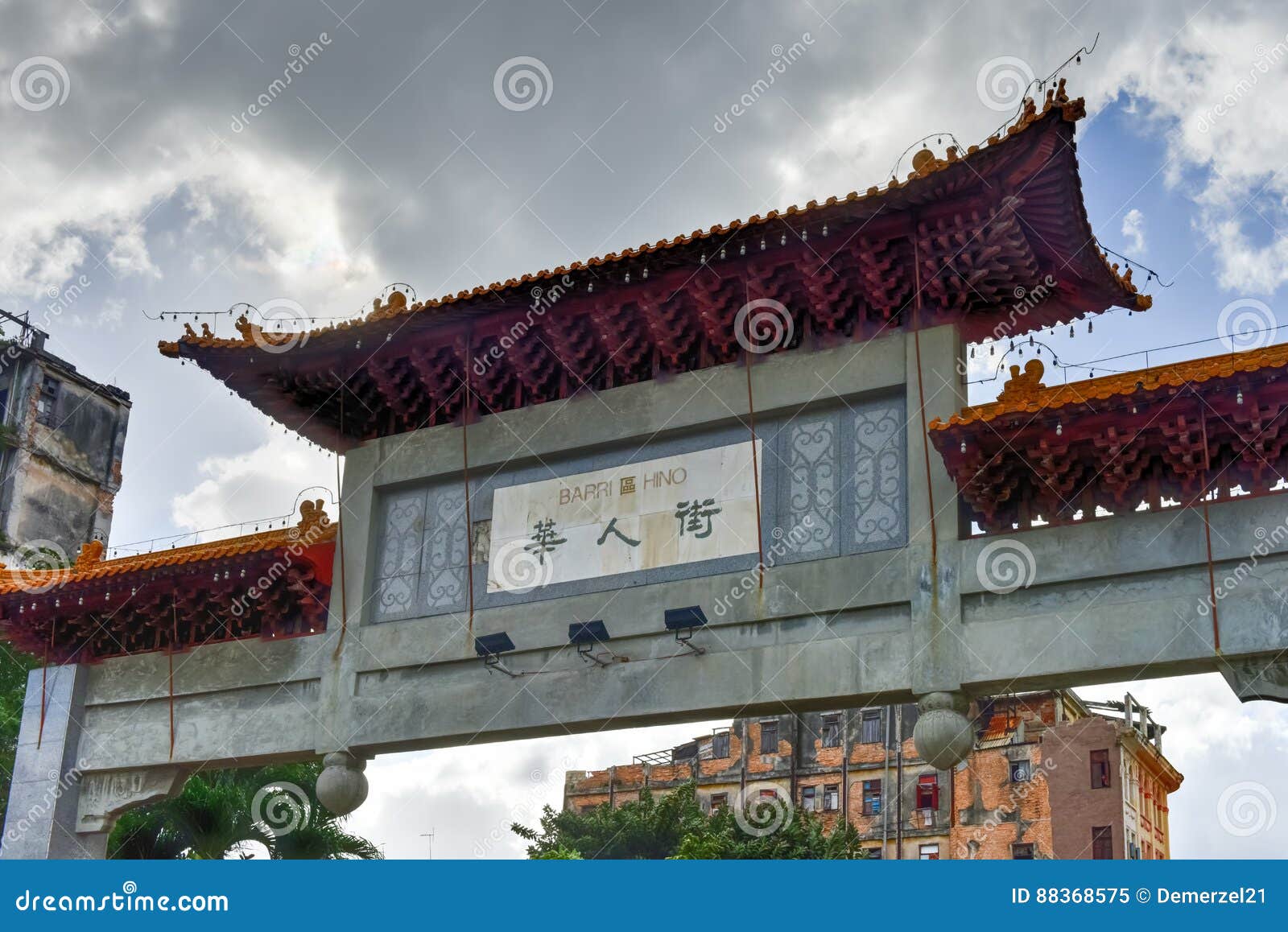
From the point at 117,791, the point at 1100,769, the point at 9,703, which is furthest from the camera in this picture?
the point at 1100,769

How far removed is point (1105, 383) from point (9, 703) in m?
18.1

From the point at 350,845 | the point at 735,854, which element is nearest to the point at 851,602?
the point at 350,845

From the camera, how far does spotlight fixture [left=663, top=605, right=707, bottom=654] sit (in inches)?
427

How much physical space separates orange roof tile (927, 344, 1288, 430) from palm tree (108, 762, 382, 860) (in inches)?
429

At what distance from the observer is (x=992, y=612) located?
10055 mm

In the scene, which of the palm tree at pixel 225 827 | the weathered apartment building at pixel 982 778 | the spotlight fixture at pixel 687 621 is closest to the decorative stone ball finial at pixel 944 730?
the spotlight fixture at pixel 687 621

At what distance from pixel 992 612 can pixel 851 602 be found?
3.17ft

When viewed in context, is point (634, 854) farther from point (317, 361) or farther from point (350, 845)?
point (317, 361)

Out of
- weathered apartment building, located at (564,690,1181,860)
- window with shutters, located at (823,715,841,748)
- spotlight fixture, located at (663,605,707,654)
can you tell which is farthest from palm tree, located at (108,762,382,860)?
window with shutters, located at (823,715,841,748)

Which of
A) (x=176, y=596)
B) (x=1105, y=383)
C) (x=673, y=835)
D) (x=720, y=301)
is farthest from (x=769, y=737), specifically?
(x=1105, y=383)

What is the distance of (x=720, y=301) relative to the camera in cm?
1151

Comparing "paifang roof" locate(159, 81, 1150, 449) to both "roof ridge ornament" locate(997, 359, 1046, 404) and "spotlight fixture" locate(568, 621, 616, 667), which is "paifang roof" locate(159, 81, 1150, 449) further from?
"spotlight fixture" locate(568, 621, 616, 667)

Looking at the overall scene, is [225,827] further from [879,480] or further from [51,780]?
[879,480]

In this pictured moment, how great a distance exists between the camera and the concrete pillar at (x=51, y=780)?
13.1m
